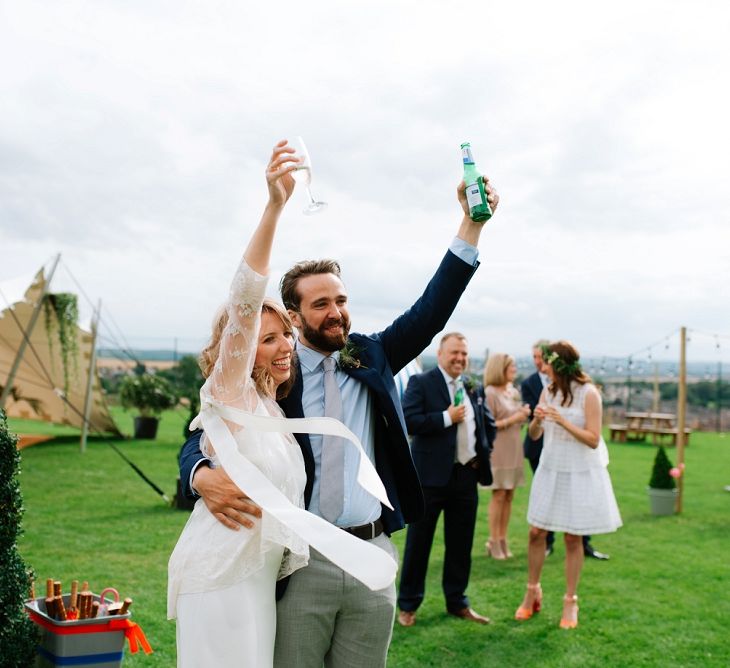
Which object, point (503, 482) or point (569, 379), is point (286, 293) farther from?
point (503, 482)

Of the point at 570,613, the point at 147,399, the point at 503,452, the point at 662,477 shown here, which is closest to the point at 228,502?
the point at 570,613

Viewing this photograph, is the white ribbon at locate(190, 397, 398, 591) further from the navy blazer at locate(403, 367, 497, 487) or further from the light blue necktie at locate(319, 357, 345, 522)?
the navy blazer at locate(403, 367, 497, 487)

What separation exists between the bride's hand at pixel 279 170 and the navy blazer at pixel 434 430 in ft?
11.7

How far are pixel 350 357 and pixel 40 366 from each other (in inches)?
511

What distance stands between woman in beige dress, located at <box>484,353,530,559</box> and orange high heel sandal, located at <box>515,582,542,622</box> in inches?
67.2

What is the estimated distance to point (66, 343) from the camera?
14109 millimetres

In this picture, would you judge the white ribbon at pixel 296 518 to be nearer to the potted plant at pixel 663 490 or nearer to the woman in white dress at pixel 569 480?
the woman in white dress at pixel 569 480

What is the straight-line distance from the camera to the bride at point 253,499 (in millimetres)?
2094

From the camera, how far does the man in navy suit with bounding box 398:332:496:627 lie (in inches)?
212

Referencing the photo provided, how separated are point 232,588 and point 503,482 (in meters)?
5.45

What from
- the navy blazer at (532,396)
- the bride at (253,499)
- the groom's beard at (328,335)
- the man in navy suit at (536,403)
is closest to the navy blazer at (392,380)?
the groom's beard at (328,335)

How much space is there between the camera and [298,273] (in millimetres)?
2635

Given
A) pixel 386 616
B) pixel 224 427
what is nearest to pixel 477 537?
pixel 386 616

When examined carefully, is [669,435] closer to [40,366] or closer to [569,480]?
[40,366]
